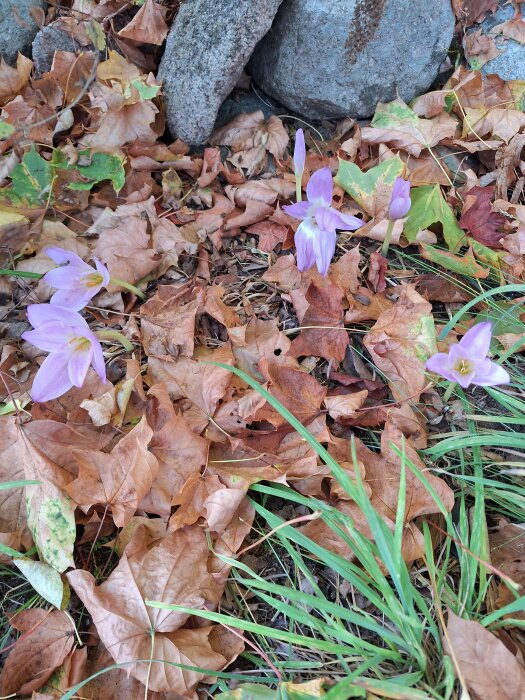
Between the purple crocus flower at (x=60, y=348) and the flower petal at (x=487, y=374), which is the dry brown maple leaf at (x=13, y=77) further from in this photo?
the flower petal at (x=487, y=374)

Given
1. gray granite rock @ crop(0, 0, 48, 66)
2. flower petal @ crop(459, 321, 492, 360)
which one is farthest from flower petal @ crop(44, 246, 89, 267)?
gray granite rock @ crop(0, 0, 48, 66)

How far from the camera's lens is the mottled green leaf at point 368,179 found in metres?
1.88

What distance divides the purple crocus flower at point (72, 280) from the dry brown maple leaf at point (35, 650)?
0.77m

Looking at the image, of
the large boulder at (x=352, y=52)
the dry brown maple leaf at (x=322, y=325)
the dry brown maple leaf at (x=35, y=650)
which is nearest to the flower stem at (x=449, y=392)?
the dry brown maple leaf at (x=322, y=325)

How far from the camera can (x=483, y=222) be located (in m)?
1.86

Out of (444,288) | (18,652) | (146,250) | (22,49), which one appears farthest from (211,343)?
(22,49)

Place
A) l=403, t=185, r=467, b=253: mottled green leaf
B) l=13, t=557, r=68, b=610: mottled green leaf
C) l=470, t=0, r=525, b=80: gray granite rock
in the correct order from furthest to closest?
l=470, t=0, r=525, b=80: gray granite rock < l=403, t=185, r=467, b=253: mottled green leaf < l=13, t=557, r=68, b=610: mottled green leaf

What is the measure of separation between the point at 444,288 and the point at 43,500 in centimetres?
133

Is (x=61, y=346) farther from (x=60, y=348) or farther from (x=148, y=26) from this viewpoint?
(x=148, y=26)

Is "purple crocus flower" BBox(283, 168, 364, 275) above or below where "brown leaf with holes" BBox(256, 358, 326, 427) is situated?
above

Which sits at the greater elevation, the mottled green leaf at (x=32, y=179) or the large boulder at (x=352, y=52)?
the large boulder at (x=352, y=52)

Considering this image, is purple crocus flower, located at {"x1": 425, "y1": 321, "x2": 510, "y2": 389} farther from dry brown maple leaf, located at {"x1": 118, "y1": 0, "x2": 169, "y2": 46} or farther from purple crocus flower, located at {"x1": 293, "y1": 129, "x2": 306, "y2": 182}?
dry brown maple leaf, located at {"x1": 118, "y1": 0, "x2": 169, "y2": 46}

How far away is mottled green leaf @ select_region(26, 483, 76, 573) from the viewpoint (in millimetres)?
1297

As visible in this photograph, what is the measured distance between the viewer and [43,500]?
1.35 m
